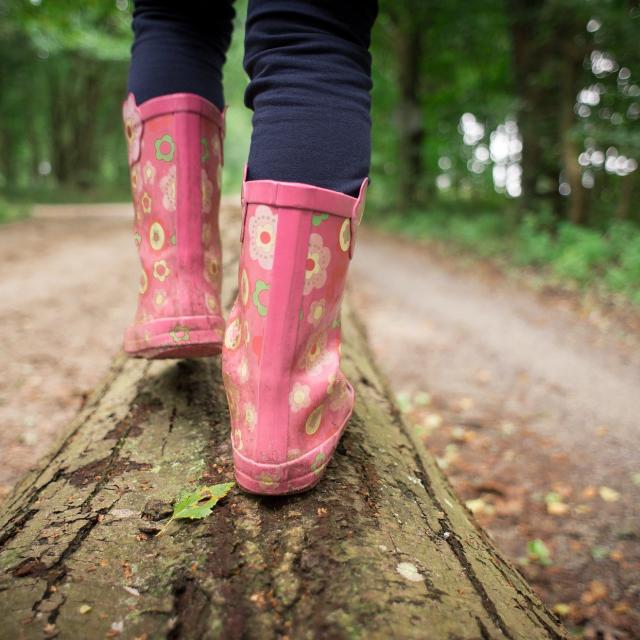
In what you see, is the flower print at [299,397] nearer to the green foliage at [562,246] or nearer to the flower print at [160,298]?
the flower print at [160,298]

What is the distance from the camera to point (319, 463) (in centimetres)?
93

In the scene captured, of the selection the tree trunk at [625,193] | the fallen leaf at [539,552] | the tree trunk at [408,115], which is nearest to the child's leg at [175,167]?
the fallen leaf at [539,552]

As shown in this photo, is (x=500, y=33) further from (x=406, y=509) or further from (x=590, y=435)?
(x=406, y=509)

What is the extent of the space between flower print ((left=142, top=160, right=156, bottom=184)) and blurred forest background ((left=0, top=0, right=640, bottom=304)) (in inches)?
177

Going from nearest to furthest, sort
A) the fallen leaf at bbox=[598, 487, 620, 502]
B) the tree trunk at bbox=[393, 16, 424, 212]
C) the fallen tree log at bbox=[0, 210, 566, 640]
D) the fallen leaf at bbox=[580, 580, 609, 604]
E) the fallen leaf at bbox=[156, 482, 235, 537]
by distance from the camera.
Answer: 1. the fallen tree log at bbox=[0, 210, 566, 640]
2. the fallen leaf at bbox=[156, 482, 235, 537]
3. the fallen leaf at bbox=[580, 580, 609, 604]
4. the fallen leaf at bbox=[598, 487, 620, 502]
5. the tree trunk at bbox=[393, 16, 424, 212]

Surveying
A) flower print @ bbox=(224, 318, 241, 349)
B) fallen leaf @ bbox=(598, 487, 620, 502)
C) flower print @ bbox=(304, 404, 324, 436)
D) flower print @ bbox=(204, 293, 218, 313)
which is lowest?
fallen leaf @ bbox=(598, 487, 620, 502)

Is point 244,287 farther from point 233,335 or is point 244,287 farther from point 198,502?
point 198,502

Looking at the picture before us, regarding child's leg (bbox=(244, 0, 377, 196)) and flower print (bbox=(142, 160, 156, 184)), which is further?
flower print (bbox=(142, 160, 156, 184))

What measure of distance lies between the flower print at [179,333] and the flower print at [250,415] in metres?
0.29

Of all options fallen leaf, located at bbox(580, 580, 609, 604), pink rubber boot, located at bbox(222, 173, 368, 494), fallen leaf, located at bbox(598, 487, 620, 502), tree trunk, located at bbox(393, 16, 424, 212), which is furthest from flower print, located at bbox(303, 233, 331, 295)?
tree trunk, located at bbox(393, 16, 424, 212)

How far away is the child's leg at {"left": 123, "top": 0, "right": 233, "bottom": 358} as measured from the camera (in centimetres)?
115

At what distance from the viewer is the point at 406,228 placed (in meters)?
10.1

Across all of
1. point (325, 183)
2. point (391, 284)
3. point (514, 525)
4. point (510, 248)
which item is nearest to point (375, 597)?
point (325, 183)

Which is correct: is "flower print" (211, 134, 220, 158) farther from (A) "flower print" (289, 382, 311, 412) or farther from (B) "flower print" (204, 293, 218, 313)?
(A) "flower print" (289, 382, 311, 412)
